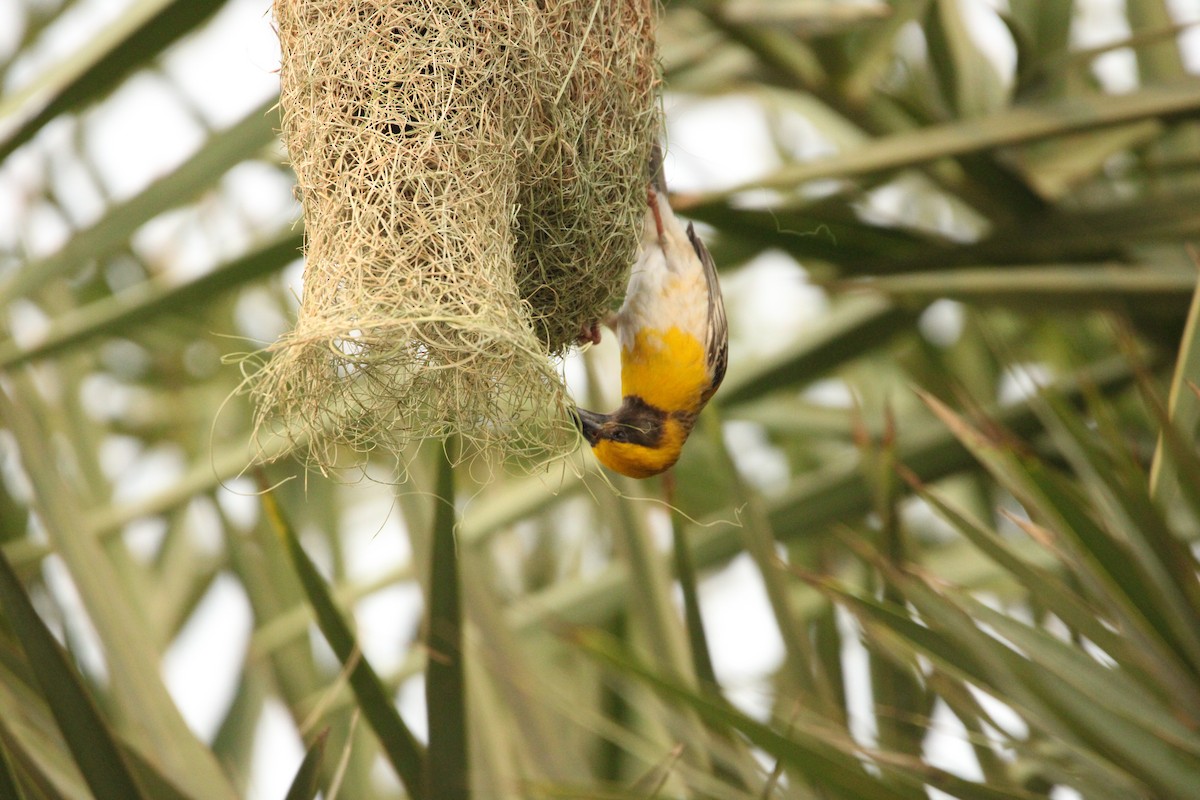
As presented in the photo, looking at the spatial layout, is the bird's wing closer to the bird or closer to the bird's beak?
the bird

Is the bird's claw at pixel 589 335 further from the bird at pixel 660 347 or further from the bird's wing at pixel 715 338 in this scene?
the bird's wing at pixel 715 338

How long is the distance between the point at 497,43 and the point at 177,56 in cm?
237

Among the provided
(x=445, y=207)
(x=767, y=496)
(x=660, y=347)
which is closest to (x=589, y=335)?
(x=660, y=347)

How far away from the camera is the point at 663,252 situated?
1877 mm

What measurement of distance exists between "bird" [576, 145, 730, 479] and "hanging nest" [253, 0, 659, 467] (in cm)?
14

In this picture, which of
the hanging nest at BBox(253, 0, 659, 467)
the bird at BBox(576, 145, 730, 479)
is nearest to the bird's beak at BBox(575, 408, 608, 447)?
the bird at BBox(576, 145, 730, 479)

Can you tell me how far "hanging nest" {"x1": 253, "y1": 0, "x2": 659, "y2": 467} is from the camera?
1320 millimetres

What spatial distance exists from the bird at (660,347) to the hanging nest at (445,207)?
0.45 feet

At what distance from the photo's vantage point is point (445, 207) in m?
1.39

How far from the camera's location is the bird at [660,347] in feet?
5.60

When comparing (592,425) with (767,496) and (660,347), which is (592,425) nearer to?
(660,347)

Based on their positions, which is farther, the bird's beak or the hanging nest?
the bird's beak

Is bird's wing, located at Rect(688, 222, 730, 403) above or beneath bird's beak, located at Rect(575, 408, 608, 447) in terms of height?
above

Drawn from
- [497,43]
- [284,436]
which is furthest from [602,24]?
[284,436]
